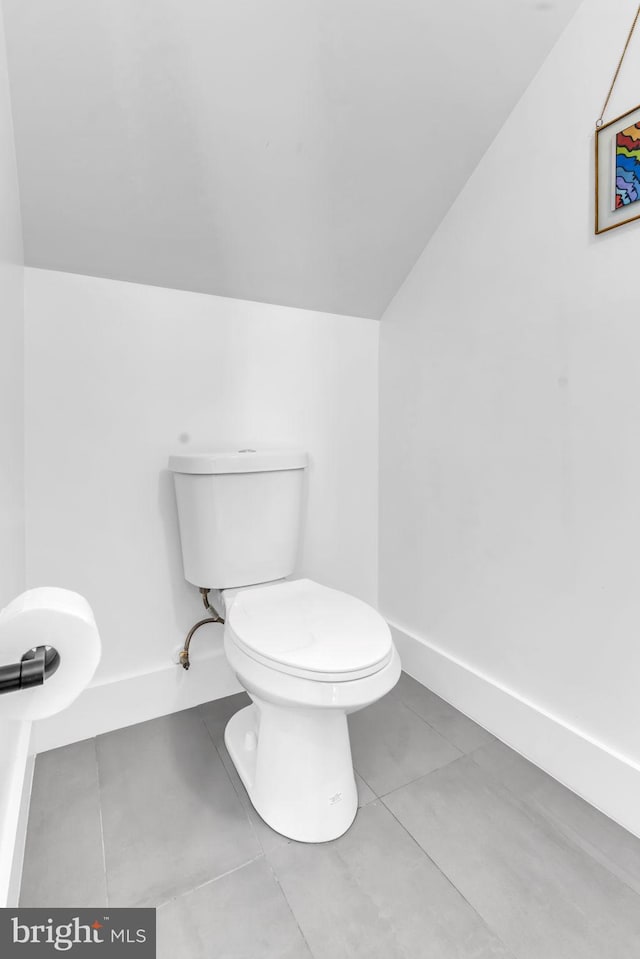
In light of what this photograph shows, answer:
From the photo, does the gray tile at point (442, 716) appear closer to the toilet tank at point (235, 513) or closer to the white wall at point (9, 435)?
the toilet tank at point (235, 513)

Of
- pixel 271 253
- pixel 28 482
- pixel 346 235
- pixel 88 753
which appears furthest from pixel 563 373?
pixel 88 753

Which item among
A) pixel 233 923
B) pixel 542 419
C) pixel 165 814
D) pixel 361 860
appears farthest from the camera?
pixel 542 419

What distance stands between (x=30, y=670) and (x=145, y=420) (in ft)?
3.56

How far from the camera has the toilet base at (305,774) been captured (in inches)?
39.3

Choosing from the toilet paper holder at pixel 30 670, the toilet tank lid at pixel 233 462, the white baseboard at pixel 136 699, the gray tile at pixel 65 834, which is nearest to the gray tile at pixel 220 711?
the white baseboard at pixel 136 699

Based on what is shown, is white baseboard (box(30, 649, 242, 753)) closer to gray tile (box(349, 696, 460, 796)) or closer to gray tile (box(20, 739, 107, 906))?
gray tile (box(20, 739, 107, 906))

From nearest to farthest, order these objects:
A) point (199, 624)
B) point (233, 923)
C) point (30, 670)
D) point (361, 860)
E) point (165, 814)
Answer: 1. point (30, 670)
2. point (233, 923)
3. point (361, 860)
4. point (165, 814)
5. point (199, 624)

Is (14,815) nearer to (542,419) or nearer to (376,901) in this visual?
(376,901)

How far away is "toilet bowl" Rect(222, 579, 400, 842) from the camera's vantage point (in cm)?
90

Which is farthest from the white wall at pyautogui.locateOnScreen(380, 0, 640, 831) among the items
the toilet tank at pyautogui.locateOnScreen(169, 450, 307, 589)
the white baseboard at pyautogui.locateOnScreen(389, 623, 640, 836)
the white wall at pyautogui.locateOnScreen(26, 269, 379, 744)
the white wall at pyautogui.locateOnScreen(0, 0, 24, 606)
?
the white wall at pyautogui.locateOnScreen(0, 0, 24, 606)

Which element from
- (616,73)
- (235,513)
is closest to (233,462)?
(235,513)

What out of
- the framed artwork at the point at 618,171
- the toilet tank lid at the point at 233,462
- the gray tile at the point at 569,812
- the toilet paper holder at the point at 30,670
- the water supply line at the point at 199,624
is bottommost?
the gray tile at the point at 569,812

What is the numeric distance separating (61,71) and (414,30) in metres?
0.77

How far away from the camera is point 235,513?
131 centimetres
